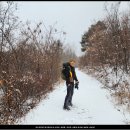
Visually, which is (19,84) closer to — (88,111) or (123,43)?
(88,111)

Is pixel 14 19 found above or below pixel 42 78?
above

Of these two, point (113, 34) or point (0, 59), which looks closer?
point (0, 59)

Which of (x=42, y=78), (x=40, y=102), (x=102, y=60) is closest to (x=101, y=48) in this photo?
(x=102, y=60)

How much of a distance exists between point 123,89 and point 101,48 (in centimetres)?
890

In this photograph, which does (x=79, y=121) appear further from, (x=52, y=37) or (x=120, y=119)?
(x=52, y=37)

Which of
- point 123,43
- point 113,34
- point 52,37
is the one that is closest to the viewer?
point 123,43

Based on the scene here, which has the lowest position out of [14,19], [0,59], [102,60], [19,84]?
[102,60]

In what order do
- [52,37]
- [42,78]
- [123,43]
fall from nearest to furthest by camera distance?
[42,78]
[123,43]
[52,37]

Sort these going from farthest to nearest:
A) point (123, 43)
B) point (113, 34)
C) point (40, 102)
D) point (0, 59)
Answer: point (113, 34) < point (123, 43) < point (40, 102) < point (0, 59)

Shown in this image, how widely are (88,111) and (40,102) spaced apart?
296 centimetres

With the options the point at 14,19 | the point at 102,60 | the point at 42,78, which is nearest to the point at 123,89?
the point at 42,78

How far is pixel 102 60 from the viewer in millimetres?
23328

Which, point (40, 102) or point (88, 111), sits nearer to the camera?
point (88, 111)

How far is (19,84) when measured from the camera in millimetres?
12406
